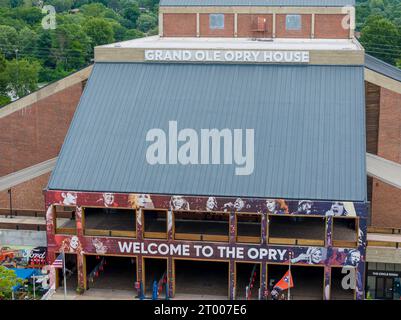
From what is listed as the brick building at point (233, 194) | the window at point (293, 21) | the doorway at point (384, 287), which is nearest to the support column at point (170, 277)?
the brick building at point (233, 194)

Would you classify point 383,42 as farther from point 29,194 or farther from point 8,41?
point 29,194

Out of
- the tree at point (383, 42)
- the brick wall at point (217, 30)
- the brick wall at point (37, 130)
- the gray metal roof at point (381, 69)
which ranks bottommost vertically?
the brick wall at point (37, 130)

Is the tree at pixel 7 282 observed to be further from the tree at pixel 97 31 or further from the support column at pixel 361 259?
the tree at pixel 97 31

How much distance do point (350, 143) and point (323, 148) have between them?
2142 mm

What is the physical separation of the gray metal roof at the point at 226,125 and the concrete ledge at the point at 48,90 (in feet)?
15.1

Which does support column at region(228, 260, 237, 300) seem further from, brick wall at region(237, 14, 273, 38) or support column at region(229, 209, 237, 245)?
brick wall at region(237, 14, 273, 38)

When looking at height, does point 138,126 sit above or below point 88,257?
above

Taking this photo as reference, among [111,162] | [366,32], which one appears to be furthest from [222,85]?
[366,32]

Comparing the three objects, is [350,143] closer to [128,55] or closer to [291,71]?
[291,71]

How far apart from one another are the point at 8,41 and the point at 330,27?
102 meters

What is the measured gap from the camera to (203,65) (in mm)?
56188

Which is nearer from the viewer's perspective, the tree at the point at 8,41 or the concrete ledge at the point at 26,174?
the concrete ledge at the point at 26,174

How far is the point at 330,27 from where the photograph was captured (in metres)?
74.6

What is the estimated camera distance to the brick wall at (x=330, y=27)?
7425cm
